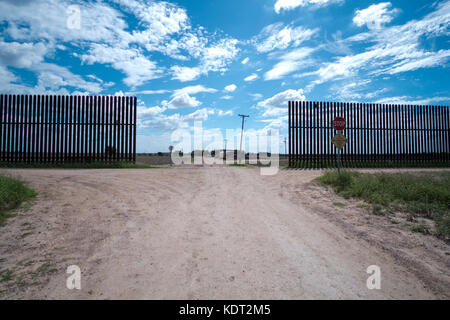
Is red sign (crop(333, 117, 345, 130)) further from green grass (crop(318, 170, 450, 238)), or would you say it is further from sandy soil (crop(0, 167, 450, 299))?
sandy soil (crop(0, 167, 450, 299))

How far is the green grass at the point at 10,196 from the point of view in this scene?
15.0 ft

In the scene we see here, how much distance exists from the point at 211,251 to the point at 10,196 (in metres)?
4.85

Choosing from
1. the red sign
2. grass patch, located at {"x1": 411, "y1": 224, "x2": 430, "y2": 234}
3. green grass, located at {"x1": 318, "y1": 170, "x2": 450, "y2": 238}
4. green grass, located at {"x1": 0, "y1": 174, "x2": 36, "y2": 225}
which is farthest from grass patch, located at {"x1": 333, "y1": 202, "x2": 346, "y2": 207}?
green grass, located at {"x1": 0, "y1": 174, "x2": 36, "y2": 225}

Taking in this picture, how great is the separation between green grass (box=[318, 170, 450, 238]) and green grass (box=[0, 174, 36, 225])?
25.2ft

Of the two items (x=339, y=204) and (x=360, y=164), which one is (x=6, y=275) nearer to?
(x=339, y=204)

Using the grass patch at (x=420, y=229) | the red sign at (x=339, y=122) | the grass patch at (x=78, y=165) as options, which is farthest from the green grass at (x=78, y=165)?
the grass patch at (x=420, y=229)

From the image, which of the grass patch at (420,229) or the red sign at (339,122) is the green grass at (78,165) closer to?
the red sign at (339,122)

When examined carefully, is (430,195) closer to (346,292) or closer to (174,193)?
(346,292)

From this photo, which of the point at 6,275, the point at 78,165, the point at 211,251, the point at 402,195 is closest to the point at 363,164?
the point at 402,195

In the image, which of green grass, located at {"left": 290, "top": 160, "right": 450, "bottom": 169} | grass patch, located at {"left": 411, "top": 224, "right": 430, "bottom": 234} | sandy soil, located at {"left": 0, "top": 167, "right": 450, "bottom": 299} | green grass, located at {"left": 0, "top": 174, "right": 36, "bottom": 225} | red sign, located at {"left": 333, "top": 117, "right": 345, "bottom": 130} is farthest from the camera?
green grass, located at {"left": 290, "top": 160, "right": 450, "bottom": 169}

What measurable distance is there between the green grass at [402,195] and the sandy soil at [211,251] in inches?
23.9

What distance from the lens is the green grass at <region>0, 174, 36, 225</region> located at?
15.0 feet

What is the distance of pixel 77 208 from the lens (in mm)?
4996
